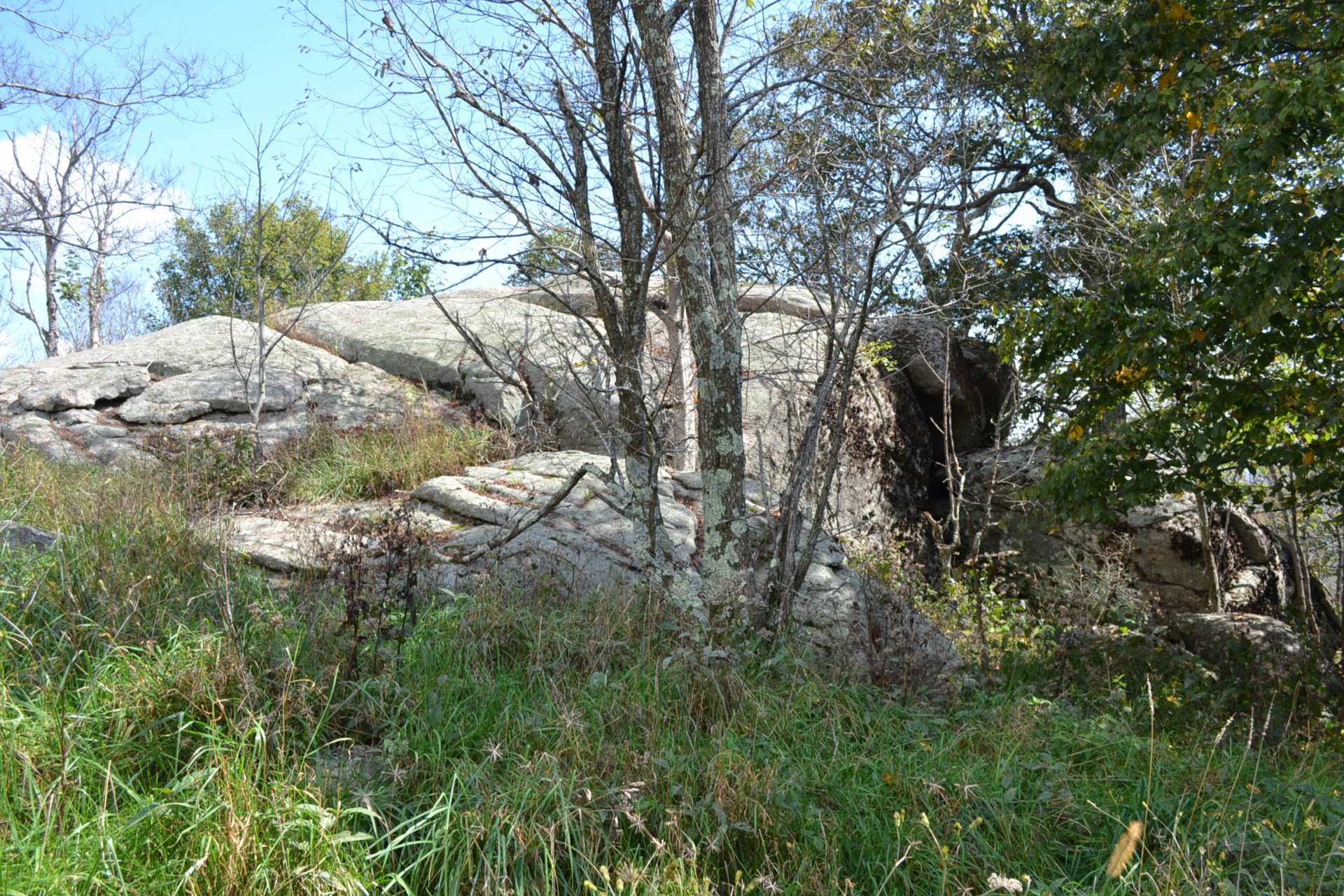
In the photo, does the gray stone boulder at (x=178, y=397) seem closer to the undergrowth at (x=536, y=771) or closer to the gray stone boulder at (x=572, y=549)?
the gray stone boulder at (x=572, y=549)

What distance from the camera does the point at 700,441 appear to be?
19.4 feet

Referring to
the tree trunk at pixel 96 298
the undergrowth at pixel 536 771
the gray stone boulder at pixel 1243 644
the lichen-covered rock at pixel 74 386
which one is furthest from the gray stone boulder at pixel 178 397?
the tree trunk at pixel 96 298

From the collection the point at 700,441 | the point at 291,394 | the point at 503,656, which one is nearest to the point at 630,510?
the point at 700,441

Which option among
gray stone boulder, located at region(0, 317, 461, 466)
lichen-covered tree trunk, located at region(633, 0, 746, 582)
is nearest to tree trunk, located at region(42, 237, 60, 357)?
gray stone boulder, located at region(0, 317, 461, 466)

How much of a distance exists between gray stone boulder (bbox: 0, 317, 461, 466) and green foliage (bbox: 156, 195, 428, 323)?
2.85 feet

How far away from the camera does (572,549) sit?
6707mm

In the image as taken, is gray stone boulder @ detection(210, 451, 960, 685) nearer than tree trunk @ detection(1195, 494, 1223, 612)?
Yes

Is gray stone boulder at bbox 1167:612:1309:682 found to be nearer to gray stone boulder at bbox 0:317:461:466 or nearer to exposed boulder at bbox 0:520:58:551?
gray stone boulder at bbox 0:317:461:466

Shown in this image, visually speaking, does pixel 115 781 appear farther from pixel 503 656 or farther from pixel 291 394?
pixel 291 394

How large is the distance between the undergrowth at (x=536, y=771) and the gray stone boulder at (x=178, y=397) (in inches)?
190

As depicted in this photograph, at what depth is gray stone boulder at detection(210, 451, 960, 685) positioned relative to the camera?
5.62m

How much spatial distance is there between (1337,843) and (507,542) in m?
4.76

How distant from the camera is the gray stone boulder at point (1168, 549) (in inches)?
427

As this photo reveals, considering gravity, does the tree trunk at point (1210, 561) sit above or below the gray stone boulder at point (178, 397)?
below
